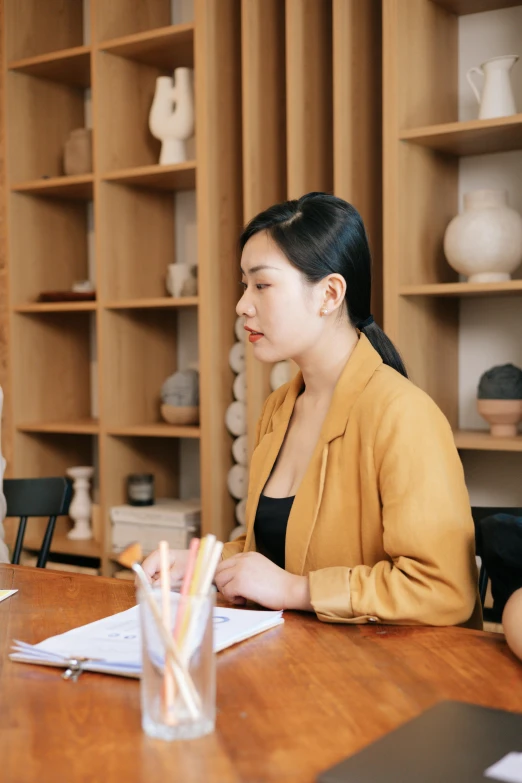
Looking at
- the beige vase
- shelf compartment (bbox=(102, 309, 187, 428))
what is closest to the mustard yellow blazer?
the beige vase

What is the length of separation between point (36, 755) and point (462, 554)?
785mm

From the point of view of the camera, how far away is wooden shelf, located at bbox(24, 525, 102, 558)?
3672 mm

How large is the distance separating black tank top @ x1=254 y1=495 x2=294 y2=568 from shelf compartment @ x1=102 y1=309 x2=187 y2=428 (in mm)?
1619

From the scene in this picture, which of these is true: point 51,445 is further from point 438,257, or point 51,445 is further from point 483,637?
point 483,637

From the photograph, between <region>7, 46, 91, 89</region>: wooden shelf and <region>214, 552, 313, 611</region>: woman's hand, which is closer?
<region>214, 552, 313, 611</region>: woman's hand

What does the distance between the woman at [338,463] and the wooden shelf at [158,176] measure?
1.54 meters

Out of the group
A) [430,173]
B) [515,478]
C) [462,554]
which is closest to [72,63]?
[430,173]

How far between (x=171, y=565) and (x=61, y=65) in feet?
8.96

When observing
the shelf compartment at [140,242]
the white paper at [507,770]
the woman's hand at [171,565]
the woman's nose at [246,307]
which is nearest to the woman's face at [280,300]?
the woman's nose at [246,307]

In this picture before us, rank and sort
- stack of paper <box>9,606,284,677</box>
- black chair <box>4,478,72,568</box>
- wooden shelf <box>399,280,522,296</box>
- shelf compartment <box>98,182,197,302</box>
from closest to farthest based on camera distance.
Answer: stack of paper <box>9,606,284,677</box>, black chair <box>4,478,72,568</box>, wooden shelf <box>399,280,522,296</box>, shelf compartment <box>98,182,197,302</box>

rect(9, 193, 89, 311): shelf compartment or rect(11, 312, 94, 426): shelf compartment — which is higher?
rect(9, 193, 89, 311): shelf compartment

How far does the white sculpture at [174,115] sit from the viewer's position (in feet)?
11.5

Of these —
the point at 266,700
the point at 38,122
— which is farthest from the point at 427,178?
the point at 266,700

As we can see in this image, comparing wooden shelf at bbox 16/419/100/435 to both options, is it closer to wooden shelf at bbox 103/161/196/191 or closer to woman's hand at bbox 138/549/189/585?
wooden shelf at bbox 103/161/196/191
